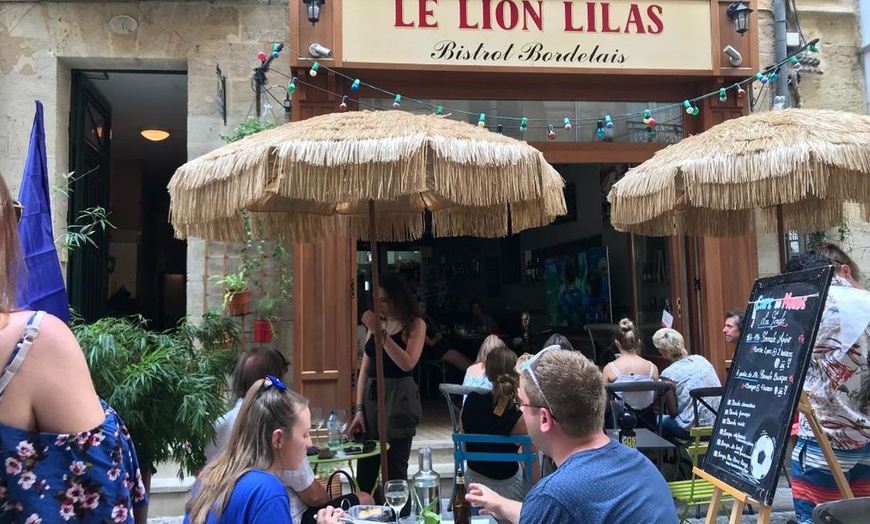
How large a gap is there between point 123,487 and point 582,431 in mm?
1182

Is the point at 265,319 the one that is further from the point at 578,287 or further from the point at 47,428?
the point at 578,287

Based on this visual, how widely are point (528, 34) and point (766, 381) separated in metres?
4.30

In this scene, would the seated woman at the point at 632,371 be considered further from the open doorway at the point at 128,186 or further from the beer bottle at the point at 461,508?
the open doorway at the point at 128,186

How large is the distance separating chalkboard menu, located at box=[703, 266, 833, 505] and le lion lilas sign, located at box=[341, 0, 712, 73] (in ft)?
12.1

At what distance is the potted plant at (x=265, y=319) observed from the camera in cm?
562

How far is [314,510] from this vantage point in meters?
3.10

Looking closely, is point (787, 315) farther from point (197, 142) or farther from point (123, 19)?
point (123, 19)

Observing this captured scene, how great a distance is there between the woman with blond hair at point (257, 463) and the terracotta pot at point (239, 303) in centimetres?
327

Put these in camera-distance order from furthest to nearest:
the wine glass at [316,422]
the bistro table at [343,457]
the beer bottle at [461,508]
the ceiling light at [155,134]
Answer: the ceiling light at [155,134] → the wine glass at [316,422] → the bistro table at [343,457] → the beer bottle at [461,508]

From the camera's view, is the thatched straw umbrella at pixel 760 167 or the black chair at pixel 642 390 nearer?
the thatched straw umbrella at pixel 760 167

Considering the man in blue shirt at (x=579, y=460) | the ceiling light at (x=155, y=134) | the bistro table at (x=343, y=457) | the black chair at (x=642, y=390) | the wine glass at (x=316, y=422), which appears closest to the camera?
the man in blue shirt at (x=579, y=460)

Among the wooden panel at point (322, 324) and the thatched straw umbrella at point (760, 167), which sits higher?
the thatched straw umbrella at point (760, 167)

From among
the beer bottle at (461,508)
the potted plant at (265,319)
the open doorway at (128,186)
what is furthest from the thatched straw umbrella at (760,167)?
the open doorway at (128,186)

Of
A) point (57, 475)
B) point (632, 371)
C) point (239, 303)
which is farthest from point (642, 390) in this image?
point (57, 475)
